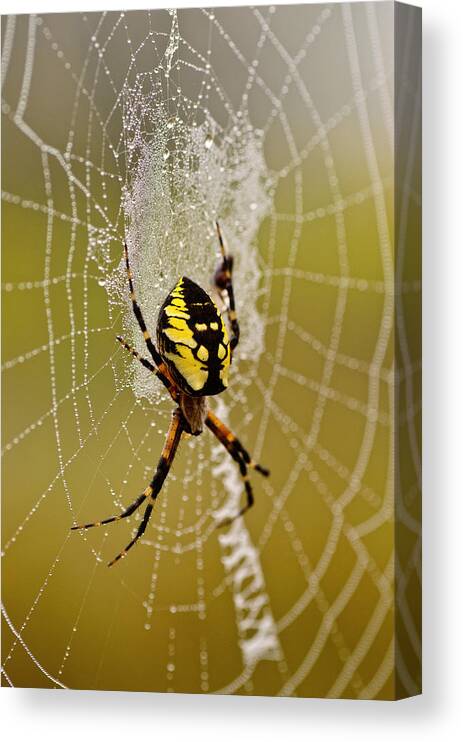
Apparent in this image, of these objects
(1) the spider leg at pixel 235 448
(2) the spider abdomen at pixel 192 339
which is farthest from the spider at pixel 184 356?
(1) the spider leg at pixel 235 448

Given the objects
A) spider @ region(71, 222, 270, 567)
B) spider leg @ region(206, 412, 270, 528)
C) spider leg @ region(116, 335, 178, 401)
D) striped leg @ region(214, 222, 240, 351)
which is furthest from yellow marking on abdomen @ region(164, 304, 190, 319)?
spider leg @ region(206, 412, 270, 528)

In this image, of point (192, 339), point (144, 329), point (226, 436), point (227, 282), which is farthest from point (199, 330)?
point (226, 436)

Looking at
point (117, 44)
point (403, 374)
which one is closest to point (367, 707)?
point (403, 374)

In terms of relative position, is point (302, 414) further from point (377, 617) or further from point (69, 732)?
point (69, 732)

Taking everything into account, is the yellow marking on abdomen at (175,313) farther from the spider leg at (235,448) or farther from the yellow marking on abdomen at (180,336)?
the spider leg at (235,448)

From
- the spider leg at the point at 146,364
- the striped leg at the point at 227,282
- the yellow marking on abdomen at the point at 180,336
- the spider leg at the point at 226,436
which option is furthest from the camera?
the spider leg at the point at 226,436

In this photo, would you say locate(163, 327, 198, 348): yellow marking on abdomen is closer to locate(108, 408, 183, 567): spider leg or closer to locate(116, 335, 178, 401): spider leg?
locate(116, 335, 178, 401): spider leg
